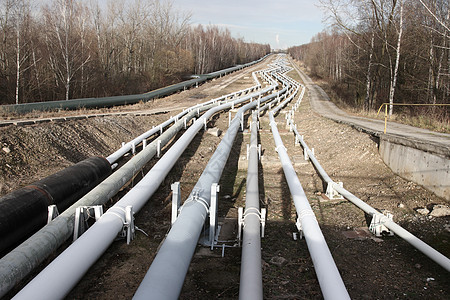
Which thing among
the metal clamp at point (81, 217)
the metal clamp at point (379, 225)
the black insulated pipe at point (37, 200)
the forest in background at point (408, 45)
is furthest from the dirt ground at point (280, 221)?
the forest in background at point (408, 45)

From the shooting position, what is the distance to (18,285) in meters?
4.51

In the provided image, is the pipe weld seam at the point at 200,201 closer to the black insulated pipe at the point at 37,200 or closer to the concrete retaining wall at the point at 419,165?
the black insulated pipe at the point at 37,200

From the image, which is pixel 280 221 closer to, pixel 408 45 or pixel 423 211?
pixel 423 211

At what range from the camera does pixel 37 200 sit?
5.99 meters

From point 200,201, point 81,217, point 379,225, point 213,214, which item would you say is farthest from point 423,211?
point 81,217

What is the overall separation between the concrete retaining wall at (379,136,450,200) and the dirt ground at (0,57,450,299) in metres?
0.20

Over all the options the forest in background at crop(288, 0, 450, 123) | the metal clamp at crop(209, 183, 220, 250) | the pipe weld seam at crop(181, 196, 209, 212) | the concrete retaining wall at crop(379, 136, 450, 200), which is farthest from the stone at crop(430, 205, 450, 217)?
the forest in background at crop(288, 0, 450, 123)

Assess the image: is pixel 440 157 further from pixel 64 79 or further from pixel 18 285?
pixel 64 79

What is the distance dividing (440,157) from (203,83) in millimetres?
36587

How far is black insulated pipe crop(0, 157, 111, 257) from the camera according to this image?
5273 mm

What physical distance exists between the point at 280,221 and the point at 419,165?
3.58 meters

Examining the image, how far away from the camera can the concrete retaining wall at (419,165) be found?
6910 mm

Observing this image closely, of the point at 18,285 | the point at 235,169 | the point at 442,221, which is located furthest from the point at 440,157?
the point at 18,285

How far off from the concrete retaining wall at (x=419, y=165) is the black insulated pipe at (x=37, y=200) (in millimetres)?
7370
